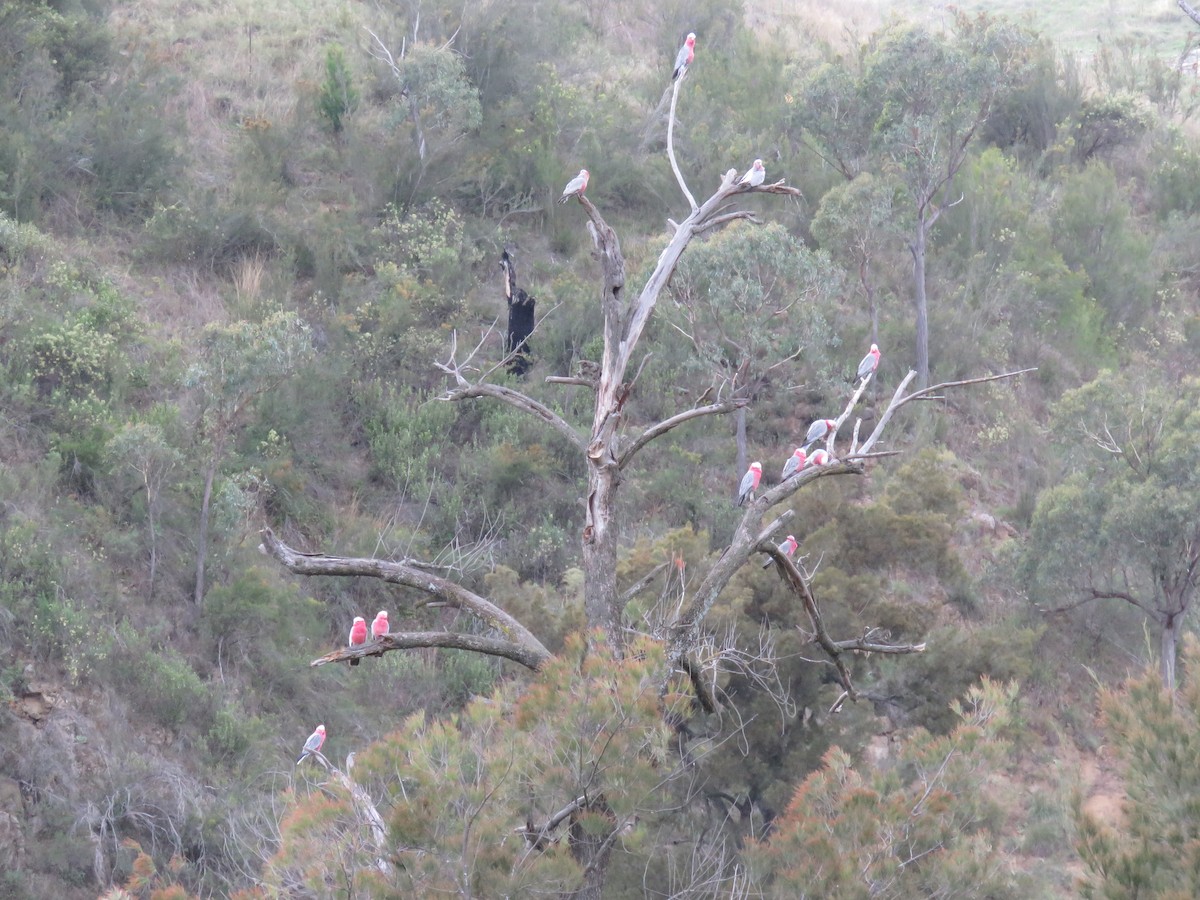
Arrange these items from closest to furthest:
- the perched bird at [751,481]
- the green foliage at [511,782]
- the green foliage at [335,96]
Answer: the green foliage at [511,782]
the perched bird at [751,481]
the green foliage at [335,96]

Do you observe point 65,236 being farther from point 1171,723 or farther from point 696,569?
point 1171,723

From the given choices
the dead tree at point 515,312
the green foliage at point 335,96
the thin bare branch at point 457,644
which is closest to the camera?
the thin bare branch at point 457,644

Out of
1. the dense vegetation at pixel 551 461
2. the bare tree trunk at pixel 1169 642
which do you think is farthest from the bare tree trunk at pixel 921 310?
the bare tree trunk at pixel 1169 642

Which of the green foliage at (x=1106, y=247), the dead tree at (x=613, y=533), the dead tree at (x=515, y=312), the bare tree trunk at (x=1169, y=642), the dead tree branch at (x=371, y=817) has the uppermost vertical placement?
the dead tree at (x=613, y=533)

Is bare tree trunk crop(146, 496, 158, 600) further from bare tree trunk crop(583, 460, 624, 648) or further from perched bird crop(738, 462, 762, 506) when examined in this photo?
bare tree trunk crop(583, 460, 624, 648)

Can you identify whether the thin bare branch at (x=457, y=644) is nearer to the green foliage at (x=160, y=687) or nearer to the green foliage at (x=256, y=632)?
the green foliage at (x=160, y=687)

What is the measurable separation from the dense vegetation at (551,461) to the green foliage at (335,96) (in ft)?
0.16

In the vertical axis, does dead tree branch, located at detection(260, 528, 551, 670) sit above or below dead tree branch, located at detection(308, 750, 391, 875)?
above

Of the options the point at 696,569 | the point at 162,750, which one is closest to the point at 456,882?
the point at 696,569

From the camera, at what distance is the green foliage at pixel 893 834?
19.6 feet

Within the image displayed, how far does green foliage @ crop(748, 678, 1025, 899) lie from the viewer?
596 cm

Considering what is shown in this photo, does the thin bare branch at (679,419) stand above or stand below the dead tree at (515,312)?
above

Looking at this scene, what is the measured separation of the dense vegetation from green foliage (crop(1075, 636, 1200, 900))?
22 millimetres

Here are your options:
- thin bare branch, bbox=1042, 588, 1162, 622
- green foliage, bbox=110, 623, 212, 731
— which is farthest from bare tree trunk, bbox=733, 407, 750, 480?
green foliage, bbox=110, 623, 212, 731
